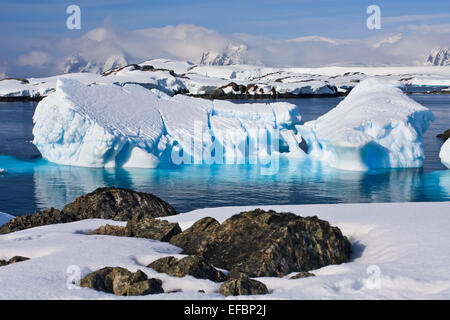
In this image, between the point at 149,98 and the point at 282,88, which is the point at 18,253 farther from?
the point at 282,88

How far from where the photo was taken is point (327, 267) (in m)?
5.72

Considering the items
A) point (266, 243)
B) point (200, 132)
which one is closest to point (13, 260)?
point (266, 243)

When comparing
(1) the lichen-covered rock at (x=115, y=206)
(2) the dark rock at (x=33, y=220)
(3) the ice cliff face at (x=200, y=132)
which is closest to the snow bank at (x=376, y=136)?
(3) the ice cliff face at (x=200, y=132)

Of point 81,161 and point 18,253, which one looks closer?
point 18,253

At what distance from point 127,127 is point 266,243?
14237 mm

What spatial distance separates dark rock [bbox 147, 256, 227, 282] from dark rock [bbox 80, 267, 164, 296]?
0.29 m

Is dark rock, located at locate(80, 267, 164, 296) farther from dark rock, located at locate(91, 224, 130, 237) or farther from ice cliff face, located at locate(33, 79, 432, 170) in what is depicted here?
ice cliff face, located at locate(33, 79, 432, 170)

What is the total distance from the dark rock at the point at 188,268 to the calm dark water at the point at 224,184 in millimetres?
8128

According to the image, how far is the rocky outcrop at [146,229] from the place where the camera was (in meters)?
7.14

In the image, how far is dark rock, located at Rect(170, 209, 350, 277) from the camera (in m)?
5.78

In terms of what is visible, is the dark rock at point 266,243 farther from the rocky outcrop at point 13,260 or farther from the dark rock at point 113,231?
the rocky outcrop at point 13,260
